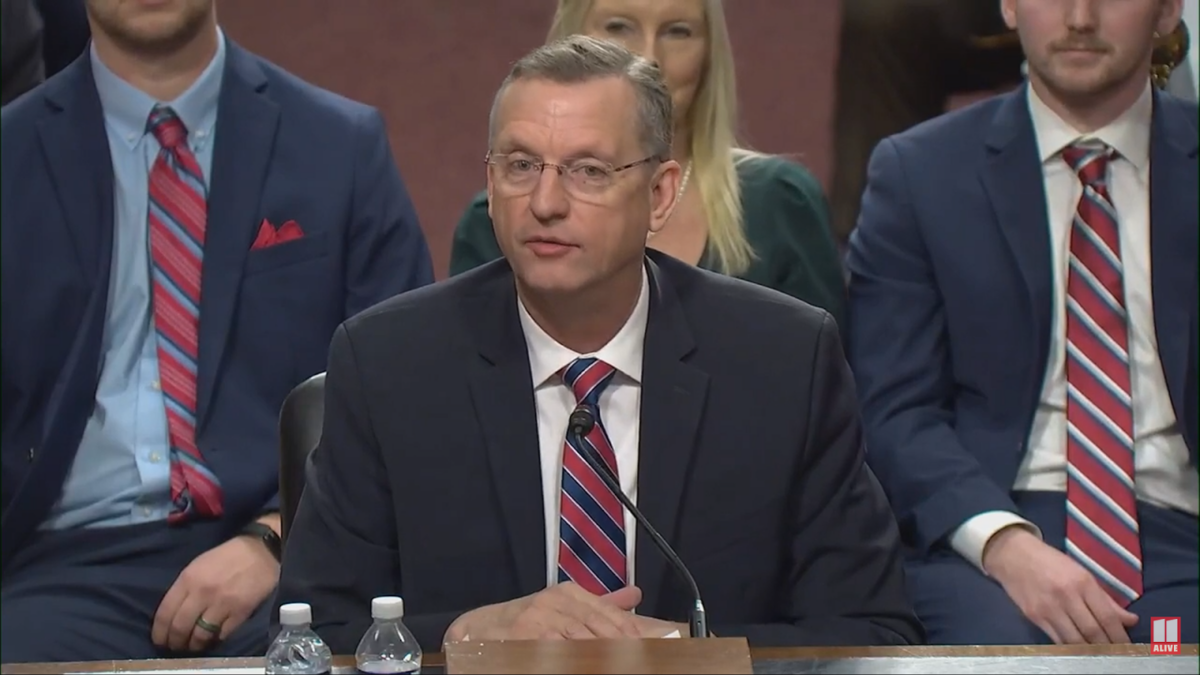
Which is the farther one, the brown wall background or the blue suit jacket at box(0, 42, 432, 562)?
the brown wall background

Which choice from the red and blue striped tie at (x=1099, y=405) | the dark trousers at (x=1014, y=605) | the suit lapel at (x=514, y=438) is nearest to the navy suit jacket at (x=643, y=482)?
the suit lapel at (x=514, y=438)

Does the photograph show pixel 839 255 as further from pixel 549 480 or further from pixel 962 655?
pixel 962 655

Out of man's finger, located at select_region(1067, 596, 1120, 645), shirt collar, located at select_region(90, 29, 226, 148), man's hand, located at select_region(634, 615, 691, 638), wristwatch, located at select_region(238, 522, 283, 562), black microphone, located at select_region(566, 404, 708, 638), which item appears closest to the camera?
black microphone, located at select_region(566, 404, 708, 638)

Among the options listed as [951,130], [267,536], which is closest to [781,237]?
[951,130]

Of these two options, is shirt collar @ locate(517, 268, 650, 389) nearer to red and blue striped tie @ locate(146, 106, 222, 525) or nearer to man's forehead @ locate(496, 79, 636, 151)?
man's forehead @ locate(496, 79, 636, 151)

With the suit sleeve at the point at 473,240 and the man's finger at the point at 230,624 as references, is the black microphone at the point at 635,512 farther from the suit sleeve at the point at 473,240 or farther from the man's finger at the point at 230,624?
the suit sleeve at the point at 473,240

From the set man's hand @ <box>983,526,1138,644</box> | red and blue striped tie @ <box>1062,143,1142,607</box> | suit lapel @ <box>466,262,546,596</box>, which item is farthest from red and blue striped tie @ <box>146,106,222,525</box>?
red and blue striped tie @ <box>1062,143,1142,607</box>

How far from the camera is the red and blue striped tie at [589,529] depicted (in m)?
1.96

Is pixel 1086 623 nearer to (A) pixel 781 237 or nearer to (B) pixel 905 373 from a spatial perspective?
(B) pixel 905 373

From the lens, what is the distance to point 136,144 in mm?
2502

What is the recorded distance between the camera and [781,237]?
265 centimetres

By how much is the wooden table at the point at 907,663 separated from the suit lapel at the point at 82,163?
0.96 metres

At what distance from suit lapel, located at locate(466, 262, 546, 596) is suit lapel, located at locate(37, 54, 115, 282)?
2.48 ft

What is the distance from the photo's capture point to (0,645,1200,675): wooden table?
5.19 feet
